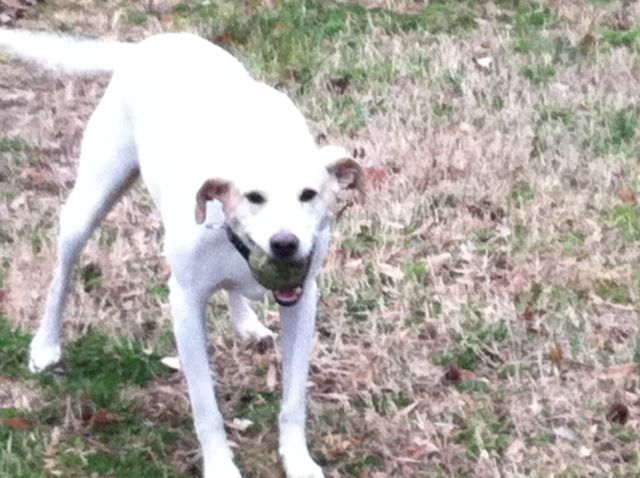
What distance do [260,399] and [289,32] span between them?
509cm

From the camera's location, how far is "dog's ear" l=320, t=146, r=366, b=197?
4.34 m

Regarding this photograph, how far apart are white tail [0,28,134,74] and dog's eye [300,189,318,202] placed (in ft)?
6.16

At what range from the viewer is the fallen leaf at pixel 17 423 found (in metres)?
5.23

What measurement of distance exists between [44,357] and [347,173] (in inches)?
74.4

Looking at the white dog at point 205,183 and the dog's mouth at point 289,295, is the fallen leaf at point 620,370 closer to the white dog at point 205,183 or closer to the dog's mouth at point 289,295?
the white dog at point 205,183

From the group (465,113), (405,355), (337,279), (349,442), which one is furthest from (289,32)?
(349,442)

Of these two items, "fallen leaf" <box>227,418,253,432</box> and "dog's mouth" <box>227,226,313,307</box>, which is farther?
A: "fallen leaf" <box>227,418,253,432</box>

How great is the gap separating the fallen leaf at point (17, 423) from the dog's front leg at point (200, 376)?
747 mm

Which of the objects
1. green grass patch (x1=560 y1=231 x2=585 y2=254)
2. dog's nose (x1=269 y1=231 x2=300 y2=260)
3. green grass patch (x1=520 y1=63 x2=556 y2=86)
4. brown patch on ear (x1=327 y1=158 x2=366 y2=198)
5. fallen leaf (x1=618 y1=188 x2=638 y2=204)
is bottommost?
dog's nose (x1=269 y1=231 x2=300 y2=260)

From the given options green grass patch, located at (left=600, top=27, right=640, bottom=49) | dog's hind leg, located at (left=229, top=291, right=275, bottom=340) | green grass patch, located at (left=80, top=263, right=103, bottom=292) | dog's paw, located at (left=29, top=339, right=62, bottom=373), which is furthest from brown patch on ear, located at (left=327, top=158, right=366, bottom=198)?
green grass patch, located at (left=600, top=27, right=640, bottom=49)

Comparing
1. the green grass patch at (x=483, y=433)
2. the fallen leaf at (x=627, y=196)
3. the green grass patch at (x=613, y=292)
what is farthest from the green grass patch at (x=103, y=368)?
the fallen leaf at (x=627, y=196)

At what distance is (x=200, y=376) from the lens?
4.78 meters

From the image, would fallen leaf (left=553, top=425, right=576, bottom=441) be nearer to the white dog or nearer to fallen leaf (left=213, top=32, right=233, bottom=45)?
the white dog

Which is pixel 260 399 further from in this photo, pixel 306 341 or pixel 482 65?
pixel 482 65
